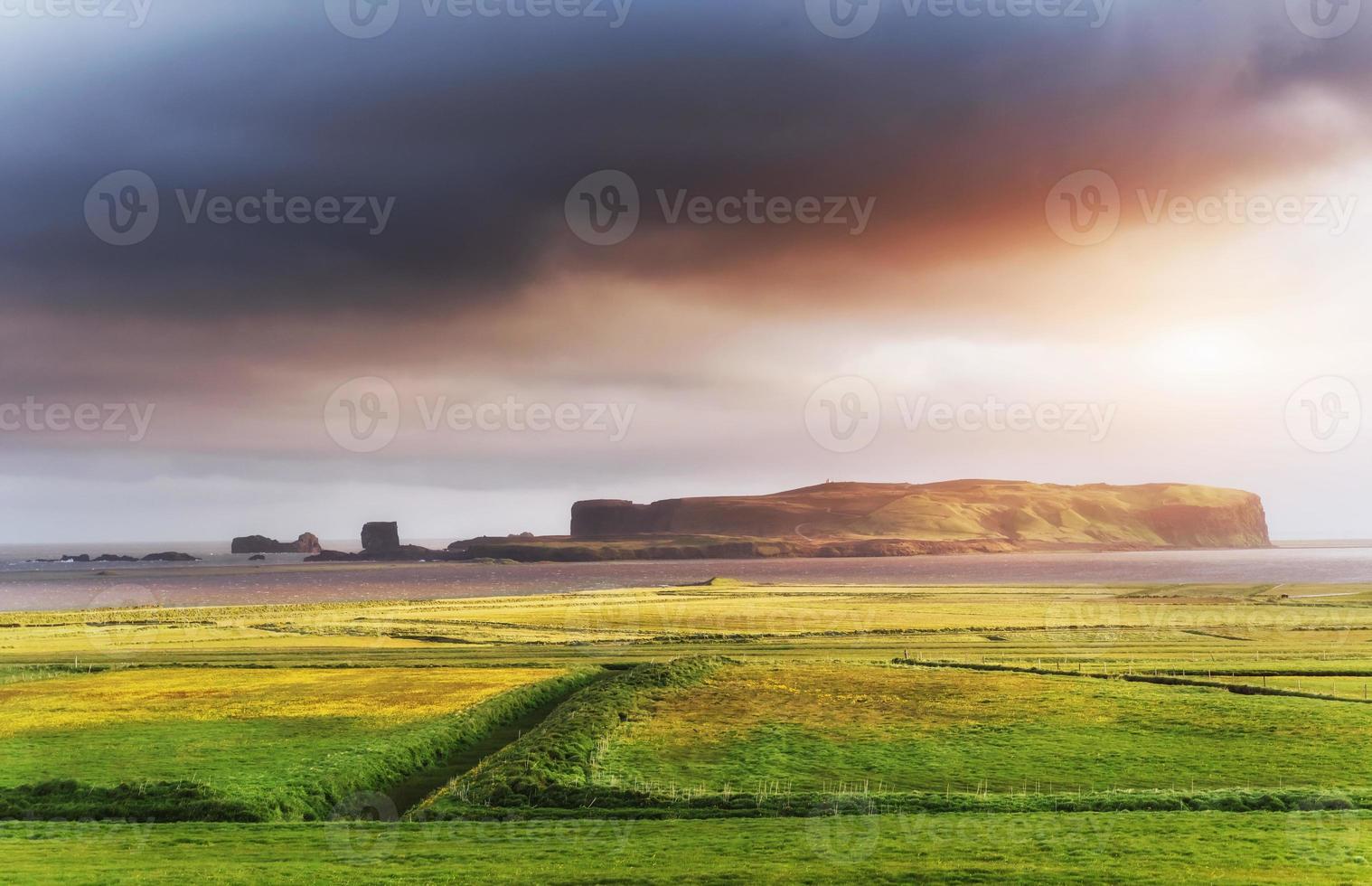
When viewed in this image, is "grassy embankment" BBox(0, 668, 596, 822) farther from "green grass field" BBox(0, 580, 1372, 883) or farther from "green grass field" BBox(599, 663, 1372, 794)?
"green grass field" BBox(599, 663, 1372, 794)

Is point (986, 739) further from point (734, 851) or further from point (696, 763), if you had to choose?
point (734, 851)

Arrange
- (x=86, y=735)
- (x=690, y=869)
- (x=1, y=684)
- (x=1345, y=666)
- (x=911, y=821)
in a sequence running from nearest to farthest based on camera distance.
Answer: (x=690, y=869), (x=911, y=821), (x=86, y=735), (x=1, y=684), (x=1345, y=666)

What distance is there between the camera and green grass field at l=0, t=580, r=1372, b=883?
2339 cm

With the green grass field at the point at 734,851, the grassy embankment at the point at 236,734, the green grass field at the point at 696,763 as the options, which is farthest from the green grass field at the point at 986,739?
the grassy embankment at the point at 236,734

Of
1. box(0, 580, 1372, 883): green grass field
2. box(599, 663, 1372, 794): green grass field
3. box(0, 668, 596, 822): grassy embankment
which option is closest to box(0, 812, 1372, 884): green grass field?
box(0, 580, 1372, 883): green grass field

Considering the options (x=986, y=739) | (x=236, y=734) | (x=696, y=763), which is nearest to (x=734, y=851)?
(x=696, y=763)

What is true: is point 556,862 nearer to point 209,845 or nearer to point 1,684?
point 209,845

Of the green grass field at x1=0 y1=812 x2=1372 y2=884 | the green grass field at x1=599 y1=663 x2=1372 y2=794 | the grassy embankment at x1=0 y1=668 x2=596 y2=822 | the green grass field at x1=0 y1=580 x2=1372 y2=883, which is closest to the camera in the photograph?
the green grass field at x1=0 y1=812 x2=1372 y2=884

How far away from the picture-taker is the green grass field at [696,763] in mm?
23391

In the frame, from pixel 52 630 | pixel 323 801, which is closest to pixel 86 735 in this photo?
pixel 323 801

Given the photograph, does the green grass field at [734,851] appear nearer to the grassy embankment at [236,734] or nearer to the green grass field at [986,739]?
the grassy embankment at [236,734]

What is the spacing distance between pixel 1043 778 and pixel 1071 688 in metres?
20.7

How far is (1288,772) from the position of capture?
32219 mm

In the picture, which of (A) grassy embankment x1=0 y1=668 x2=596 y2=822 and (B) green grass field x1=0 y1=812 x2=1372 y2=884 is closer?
(B) green grass field x1=0 y1=812 x2=1372 y2=884
